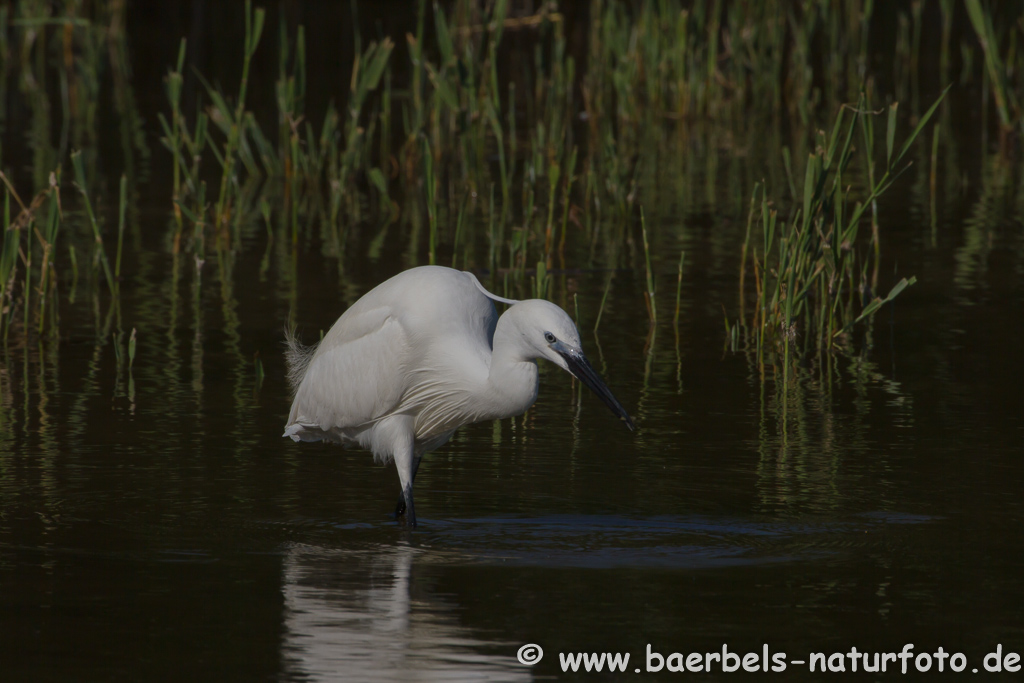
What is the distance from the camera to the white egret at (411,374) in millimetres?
5617

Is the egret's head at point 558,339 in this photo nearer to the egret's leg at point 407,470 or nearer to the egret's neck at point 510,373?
the egret's neck at point 510,373

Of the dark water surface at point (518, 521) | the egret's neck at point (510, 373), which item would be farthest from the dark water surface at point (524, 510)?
the egret's neck at point (510, 373)

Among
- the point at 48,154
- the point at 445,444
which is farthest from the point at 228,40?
the point at 445,444

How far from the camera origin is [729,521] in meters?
5.51

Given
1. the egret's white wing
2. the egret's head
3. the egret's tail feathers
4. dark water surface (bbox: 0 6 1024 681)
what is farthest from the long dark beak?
the egret's tail feathers

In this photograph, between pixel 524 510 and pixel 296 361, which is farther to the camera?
pixel 296 361

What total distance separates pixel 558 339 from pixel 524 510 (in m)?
0.91

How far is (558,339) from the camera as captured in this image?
5.01m

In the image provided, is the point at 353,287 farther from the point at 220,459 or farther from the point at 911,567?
the point at 911,567

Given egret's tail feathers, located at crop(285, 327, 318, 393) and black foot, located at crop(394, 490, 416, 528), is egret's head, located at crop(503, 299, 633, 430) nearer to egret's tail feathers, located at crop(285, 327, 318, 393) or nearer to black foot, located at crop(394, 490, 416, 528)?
black foot, located at crop(394, 490, 416, 528)

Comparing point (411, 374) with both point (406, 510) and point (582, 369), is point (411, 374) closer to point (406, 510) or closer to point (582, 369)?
point (406, 510)

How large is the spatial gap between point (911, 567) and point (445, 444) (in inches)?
90.8

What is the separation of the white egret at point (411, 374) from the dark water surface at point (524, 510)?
0.68 ft

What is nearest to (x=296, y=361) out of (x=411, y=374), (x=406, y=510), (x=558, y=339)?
(x=411, y=374)
